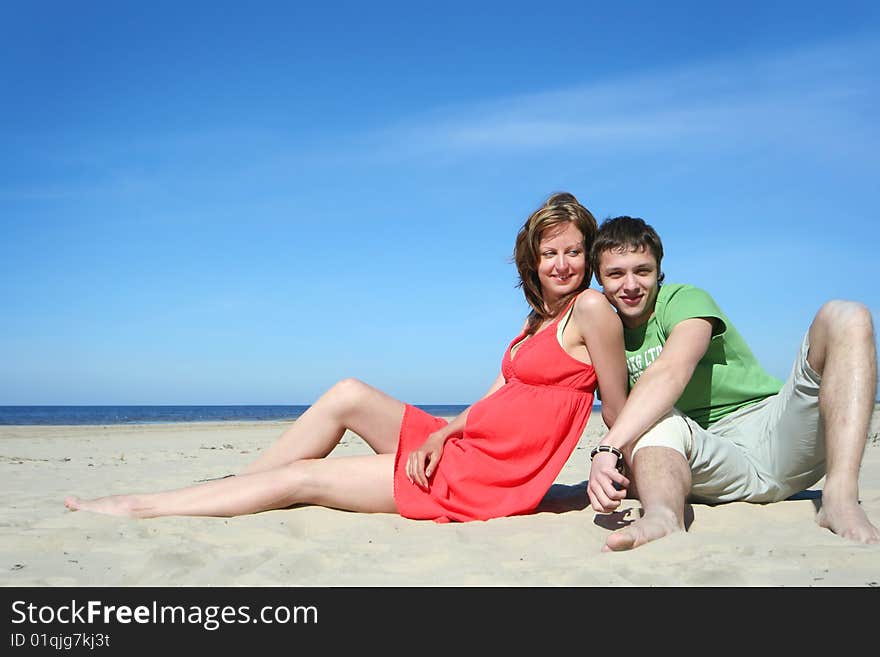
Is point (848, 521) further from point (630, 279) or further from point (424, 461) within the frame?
point (424, 461)

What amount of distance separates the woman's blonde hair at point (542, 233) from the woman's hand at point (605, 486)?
0.99 metres

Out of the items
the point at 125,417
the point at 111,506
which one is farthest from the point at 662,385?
the point at 125,417

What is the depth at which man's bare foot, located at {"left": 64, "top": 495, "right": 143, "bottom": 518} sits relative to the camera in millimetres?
3564

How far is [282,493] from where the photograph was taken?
3.70 meters

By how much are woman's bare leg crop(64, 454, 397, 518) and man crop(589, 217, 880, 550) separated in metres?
1.20

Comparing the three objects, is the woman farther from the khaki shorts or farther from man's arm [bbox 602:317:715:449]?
the khaki shorts

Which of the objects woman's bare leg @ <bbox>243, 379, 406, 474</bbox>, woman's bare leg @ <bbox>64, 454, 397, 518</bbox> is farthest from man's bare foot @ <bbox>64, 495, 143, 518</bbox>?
woman's bare leg @ <bbox>243, 379, 406, 474</bbox>

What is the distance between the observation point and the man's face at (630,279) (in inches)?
136

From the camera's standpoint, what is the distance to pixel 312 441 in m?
3.95

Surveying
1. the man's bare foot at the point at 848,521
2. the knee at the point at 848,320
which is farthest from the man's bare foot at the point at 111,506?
the knee at the point at 848,320

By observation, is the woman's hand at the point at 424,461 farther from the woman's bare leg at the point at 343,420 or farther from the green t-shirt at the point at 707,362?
the green t-shirt at the point at 707,362

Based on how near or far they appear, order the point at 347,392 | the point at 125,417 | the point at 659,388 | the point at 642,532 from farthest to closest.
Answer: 1. the point at 125,417
2. the point at 347,392
3. the point at 659,388
4. the point at 642,532

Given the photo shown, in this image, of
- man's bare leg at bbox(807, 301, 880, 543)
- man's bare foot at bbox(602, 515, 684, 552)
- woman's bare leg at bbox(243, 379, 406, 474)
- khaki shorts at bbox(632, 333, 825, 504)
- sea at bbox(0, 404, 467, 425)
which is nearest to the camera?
man's bare foot at bbox(602, 515, 684, 552)

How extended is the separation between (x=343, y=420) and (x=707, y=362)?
6.17 ft
